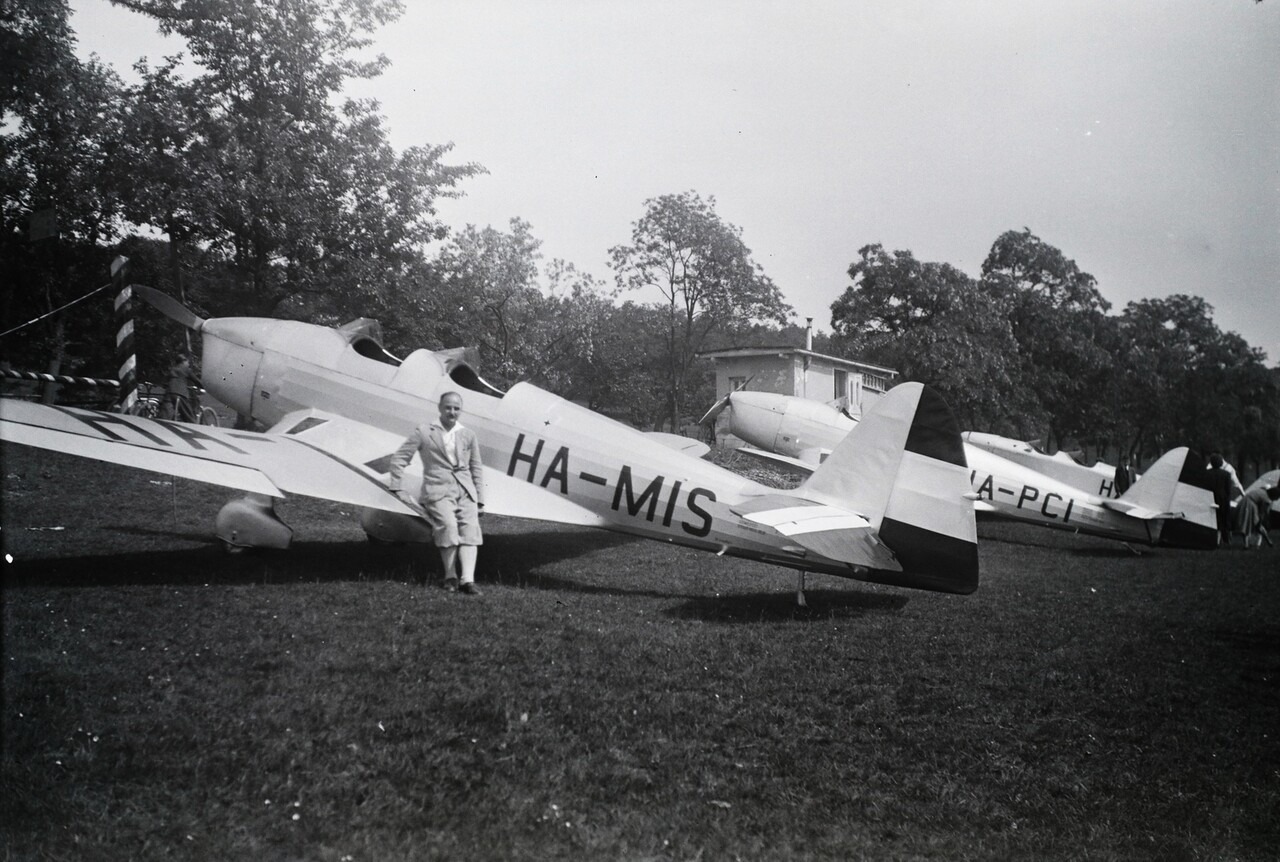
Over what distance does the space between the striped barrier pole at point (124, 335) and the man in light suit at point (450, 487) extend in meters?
1.95

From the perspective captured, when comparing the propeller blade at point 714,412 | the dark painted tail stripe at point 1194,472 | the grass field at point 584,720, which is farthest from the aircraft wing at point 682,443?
the dark painted tail stripe at point 1194,472

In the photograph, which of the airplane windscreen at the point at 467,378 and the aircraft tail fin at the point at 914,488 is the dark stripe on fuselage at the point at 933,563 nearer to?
the aircraft tail fin at the point at 914,488

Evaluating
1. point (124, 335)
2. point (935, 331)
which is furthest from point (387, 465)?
point (935, 331)

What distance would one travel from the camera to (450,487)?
17.8 ft

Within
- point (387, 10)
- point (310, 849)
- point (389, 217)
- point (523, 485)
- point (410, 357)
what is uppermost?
point (387, 10)

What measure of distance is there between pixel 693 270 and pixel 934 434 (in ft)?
11.6

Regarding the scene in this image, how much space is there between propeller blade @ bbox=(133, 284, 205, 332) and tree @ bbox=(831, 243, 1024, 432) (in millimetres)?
8304

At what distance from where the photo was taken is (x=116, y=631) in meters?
3.61

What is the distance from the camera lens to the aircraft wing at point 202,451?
14.5 ft

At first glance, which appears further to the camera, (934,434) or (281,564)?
(281,564)

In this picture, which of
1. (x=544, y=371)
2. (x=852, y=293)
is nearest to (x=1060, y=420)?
(x=852, y=293)

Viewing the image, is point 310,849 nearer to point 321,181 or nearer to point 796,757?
point 796,757

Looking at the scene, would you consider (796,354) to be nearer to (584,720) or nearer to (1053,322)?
(1053,322)

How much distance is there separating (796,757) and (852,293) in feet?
36.0
